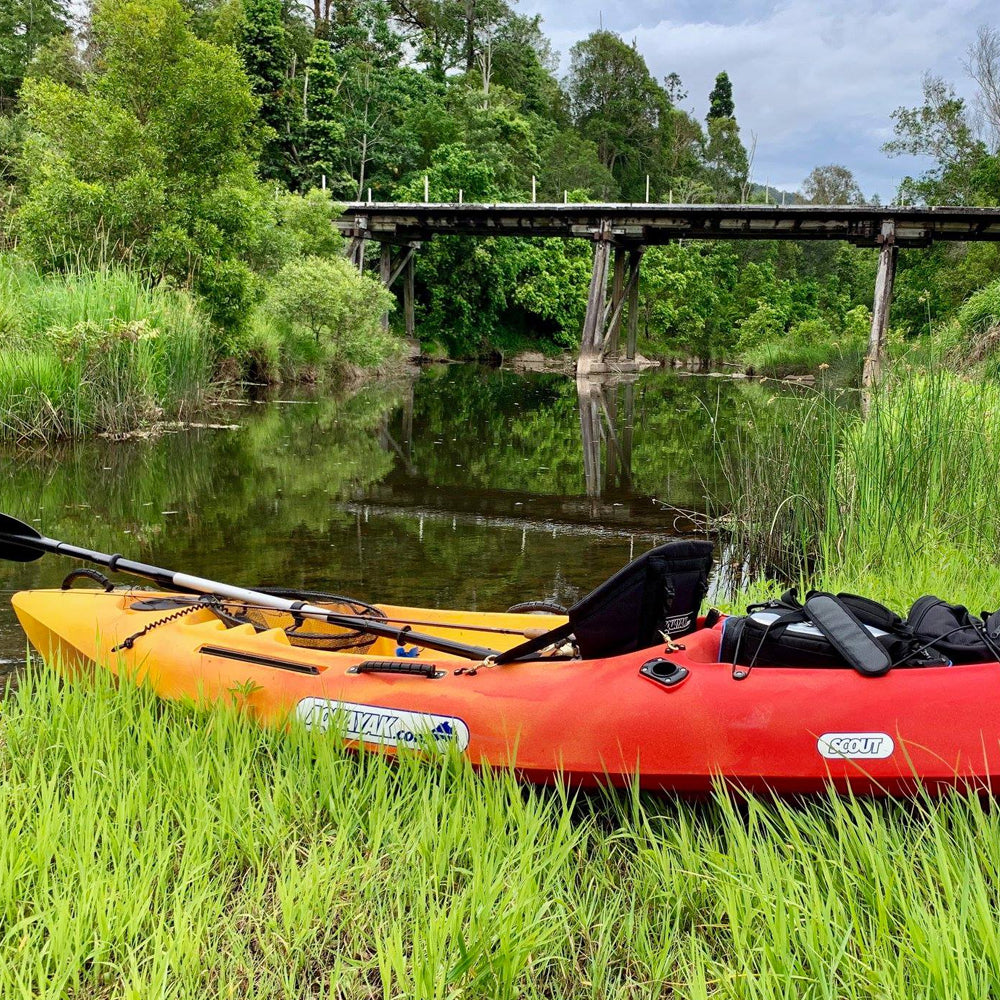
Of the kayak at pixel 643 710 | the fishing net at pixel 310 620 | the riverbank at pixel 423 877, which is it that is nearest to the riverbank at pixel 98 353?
the riverbank at pixel 423 877

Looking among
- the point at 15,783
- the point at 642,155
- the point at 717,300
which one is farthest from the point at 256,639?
the point at 642,155

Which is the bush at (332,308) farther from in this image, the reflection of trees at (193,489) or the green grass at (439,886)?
the green grass at (439,886)

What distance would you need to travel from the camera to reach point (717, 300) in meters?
40.5

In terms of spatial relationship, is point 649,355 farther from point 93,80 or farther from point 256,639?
point 256,639

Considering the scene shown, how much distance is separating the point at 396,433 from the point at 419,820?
992 cm

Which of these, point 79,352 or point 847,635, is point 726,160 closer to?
point 79,352

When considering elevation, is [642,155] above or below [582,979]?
above

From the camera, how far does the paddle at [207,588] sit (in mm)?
2734

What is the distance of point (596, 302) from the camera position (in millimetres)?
24312

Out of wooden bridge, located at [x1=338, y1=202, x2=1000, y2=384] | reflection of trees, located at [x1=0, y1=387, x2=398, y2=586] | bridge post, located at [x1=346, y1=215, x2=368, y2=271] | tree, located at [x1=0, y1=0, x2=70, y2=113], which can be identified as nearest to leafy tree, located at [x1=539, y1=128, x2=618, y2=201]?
wooden bridge, located at [x1=338, y1=202, x2=1000, y2=384]

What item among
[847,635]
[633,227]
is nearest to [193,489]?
[847,635]

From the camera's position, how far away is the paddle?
2734 mm

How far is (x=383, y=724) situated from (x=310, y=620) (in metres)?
1.01

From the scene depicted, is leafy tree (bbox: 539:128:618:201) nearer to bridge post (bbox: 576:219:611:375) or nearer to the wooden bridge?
the wooden bridge
